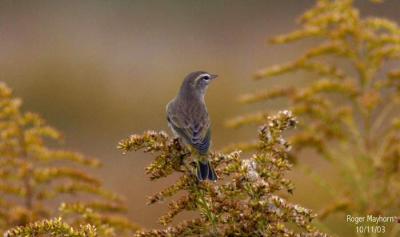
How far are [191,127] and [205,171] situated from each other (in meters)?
2.06

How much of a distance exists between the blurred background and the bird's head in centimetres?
853

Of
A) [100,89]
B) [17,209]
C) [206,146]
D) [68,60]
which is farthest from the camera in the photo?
[68,60]

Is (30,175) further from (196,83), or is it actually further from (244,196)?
(244,196)

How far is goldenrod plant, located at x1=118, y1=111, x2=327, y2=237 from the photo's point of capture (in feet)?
17.6

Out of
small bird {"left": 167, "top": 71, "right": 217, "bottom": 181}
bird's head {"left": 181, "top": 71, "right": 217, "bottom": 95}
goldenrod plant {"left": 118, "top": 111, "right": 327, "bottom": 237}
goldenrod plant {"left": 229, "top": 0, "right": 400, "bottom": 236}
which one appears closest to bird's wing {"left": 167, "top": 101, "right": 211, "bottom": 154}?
small bird {"left": 167, "top": 71, "right": 217, "bottom": 181}

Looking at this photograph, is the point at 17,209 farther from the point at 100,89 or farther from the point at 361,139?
the point at 100,89

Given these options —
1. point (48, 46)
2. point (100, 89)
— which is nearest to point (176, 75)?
point (100, 89)

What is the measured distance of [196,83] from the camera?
9.74 m

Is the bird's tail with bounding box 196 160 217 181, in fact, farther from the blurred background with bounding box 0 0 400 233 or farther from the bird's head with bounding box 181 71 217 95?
the blurred background with bounding box 0 0 400 233

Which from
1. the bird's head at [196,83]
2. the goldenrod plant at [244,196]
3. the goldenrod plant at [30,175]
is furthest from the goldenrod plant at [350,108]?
the goldenrod plant at [244,196]

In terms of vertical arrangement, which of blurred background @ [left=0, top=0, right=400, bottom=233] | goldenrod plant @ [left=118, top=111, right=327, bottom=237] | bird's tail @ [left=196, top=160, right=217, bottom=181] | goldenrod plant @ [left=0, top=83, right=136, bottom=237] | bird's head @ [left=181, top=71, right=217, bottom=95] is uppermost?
blurred background @ [left=0, top=0, right=400, bottom=233]

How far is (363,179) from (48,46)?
70.0 feet

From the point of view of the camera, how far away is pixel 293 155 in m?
10.8

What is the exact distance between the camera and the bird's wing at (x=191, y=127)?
7.74m
